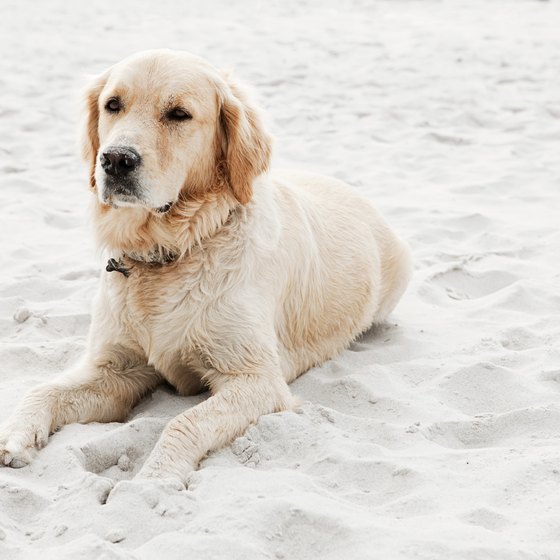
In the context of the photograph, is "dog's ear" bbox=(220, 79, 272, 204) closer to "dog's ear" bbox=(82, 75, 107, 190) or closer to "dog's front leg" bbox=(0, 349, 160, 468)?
"dog's ear" bbox=(82, 75, 107, 190)

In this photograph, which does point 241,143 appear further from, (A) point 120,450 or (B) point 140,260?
(A) point 120,450

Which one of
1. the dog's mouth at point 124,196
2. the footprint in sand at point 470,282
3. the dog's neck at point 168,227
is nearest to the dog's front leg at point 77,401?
the dog's neck at point 168,227

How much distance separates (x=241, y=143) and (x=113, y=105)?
549mm

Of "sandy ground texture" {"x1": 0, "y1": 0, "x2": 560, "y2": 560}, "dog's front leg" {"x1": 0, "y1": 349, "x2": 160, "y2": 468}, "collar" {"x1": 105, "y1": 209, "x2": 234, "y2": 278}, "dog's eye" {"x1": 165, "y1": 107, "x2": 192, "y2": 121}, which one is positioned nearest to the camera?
"sandy ground texture" {"x1": 0, "y1": 0, "x2": 560, "y2": 560}

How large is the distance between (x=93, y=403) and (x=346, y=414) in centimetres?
102

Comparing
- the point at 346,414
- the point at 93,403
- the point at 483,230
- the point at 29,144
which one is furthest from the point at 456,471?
the point at 29,144

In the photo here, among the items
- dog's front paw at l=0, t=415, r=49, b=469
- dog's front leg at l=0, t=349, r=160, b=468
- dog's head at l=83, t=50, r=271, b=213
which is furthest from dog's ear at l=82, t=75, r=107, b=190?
dog's front paw at l=0, t=415, r=49, b=469

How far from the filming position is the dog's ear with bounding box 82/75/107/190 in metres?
3.85

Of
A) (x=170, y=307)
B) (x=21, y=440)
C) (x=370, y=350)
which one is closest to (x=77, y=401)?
(x=21, y=440)

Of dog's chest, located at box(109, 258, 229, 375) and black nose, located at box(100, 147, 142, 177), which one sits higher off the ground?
black nose, located at box(100, 147, 142, 177)

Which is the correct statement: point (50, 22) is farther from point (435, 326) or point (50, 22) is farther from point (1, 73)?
point (435, 326)

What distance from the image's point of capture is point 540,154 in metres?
7.50

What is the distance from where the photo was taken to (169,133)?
3.53 meters

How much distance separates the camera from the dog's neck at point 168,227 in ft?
11.9
